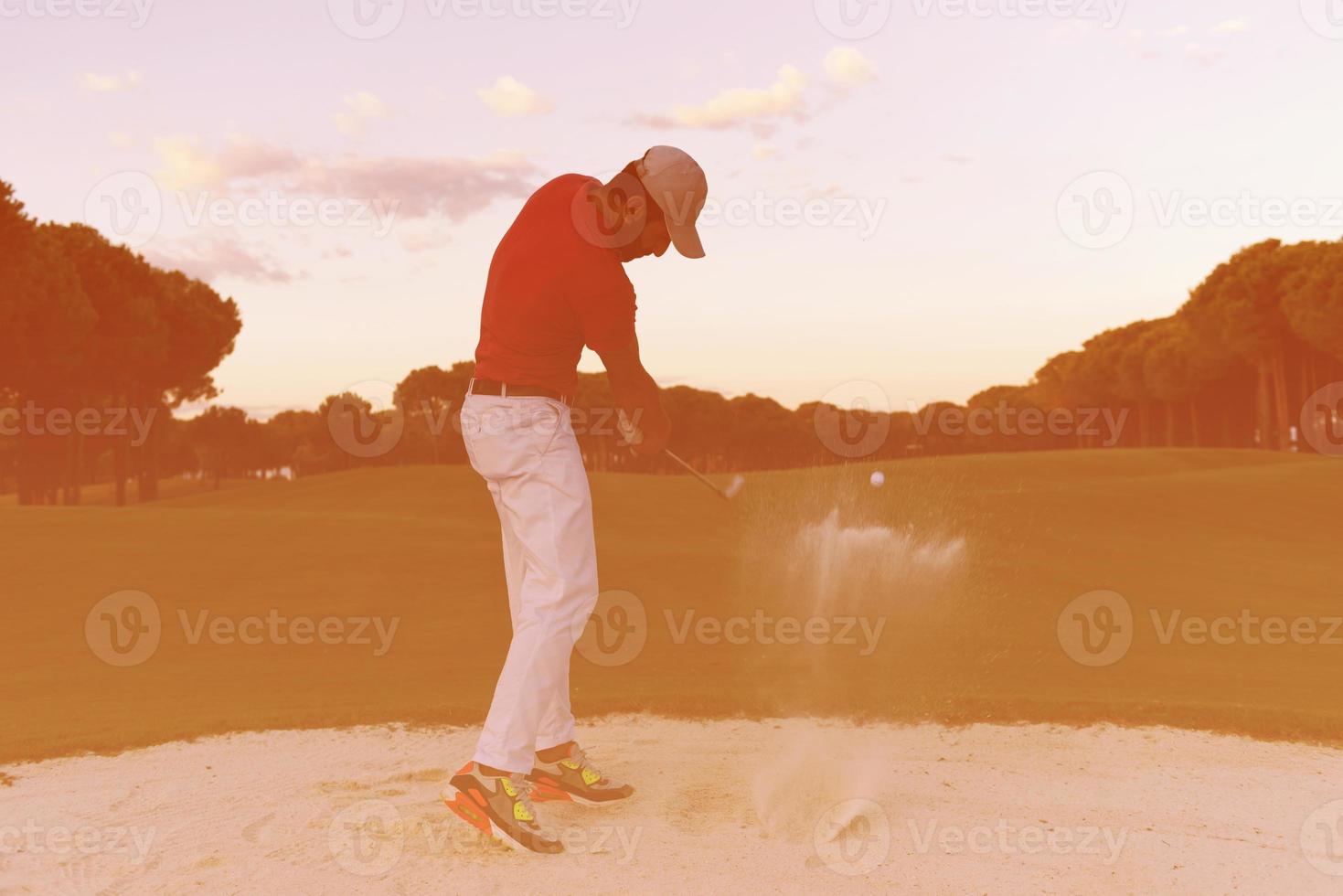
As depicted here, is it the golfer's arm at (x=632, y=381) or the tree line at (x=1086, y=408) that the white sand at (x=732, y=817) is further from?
the tree line at (x=1086, y=408)

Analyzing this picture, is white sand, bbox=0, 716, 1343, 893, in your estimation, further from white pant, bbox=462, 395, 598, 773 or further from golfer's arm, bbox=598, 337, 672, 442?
golfer's arm, bbox=598, 337, 672, 442

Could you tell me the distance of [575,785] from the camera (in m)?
5.42

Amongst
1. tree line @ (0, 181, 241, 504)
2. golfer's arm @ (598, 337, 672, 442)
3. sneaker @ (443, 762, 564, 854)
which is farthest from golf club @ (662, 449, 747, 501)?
tree line @ (0, 181, 241, 504)

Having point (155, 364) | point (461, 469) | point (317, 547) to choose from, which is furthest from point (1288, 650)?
point (155, 364)

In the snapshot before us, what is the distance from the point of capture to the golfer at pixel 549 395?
4719mm

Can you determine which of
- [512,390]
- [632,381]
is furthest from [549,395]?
[632,381]

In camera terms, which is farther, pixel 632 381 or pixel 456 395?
pixel 456 395

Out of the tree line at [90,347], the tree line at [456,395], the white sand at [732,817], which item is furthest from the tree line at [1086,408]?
the white sand at [732,817]

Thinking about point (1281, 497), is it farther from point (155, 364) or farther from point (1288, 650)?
point (155, 364)

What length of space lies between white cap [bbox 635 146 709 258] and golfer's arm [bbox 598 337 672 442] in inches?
21.2

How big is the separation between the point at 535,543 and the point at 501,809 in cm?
121

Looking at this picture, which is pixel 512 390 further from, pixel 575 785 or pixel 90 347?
pixel 90 347

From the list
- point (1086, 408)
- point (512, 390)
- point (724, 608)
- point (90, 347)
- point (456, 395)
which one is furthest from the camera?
point (1086, 408)

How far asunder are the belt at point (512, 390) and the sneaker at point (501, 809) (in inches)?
68.7
